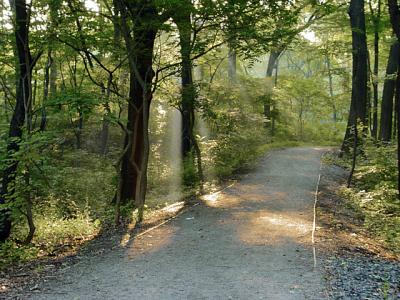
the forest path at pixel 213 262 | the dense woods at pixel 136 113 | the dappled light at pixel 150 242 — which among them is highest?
the dense woods at pixel 136 113

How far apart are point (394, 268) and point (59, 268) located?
4485mm

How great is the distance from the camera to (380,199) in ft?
29.3

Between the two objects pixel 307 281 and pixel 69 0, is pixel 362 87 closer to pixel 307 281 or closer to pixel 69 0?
pixel 69 0

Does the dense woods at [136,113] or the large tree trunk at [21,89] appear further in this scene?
the large tree trunk at [21,89]

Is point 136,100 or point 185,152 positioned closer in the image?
point 136,100

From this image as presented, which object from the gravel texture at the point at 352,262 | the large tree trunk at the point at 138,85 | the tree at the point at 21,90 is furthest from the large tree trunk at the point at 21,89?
the gravel texture at the point at 352,262

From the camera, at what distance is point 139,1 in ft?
24.1

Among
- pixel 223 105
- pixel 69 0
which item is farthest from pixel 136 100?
pixel 223 105

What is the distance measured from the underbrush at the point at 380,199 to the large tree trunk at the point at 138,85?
183 inches

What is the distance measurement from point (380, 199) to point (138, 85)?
604 cm

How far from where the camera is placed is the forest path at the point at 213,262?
4516mm

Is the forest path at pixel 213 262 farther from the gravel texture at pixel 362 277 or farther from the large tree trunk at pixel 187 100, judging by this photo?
the large tree trunk at pixel 187 100

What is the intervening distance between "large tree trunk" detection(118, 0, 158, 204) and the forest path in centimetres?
159

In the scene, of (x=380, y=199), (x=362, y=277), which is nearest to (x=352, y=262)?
(x=362, y=277)
